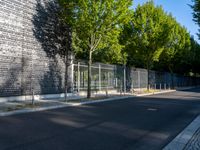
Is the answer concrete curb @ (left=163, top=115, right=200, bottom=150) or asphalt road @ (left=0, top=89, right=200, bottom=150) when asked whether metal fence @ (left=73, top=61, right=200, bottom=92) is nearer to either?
asphalt road @ (left=0, top=89, right=200, bottom=150)

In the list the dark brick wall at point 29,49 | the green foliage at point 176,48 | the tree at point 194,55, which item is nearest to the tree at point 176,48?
Answer: the green foliage at point 176,48

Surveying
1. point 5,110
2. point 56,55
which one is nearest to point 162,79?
point 56,55

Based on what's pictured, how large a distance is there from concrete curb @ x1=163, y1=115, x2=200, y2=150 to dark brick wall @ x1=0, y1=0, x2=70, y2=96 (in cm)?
1304

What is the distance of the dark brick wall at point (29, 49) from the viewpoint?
2253cm

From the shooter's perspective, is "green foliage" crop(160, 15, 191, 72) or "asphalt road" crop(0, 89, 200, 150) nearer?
"asphalt road" crop(0, 89, 200, 150)

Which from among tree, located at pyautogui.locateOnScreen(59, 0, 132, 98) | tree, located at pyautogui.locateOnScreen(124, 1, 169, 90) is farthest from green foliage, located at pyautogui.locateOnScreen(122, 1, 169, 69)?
tree, located at pyautogui.locateOnScreen(59, 0, 132, 98)

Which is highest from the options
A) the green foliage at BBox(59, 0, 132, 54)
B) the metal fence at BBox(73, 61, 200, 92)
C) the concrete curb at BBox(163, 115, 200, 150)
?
the green foliage at BBox(59, 0, 132, 54)

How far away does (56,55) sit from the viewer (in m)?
28.3

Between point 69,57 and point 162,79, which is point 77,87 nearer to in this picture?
point 69,57

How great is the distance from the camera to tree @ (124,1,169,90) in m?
43.2

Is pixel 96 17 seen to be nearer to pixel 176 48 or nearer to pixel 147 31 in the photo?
pixel 147 31

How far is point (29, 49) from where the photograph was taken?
977 inches

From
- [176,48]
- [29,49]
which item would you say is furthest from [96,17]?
[176,48]

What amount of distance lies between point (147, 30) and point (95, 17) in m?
18.0
